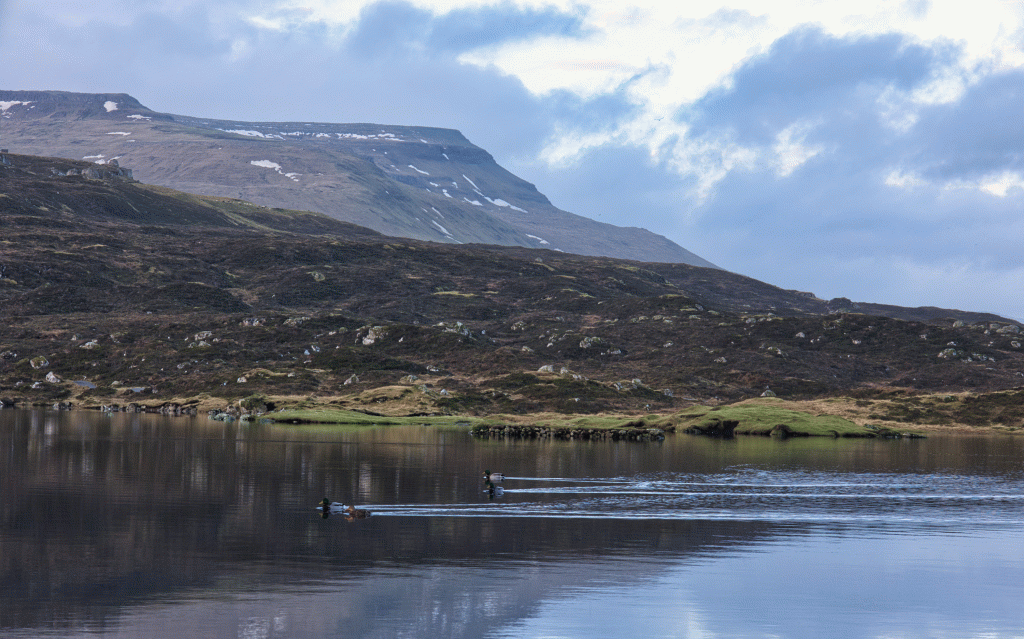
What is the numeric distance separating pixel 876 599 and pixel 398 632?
13876mm

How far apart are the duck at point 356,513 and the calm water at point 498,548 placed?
0.42 m

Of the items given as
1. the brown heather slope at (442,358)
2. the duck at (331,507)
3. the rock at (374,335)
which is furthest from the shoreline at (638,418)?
the duck at (331,507)

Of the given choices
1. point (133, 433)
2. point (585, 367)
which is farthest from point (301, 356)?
point (133, 433)

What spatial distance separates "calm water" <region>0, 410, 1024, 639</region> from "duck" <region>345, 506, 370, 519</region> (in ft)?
1.37

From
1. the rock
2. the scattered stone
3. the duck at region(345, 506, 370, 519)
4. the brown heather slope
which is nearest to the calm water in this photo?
the duck at region(345, 506, 370, 519)

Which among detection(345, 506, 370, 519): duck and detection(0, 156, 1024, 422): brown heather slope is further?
detection(0, 156, 1024, 422): brown heather slope

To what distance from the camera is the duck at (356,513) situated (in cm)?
4153

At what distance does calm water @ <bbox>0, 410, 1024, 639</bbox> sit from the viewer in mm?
25469

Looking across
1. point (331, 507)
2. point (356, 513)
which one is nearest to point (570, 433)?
point (331, 507)

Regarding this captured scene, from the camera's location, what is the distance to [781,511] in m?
47.2

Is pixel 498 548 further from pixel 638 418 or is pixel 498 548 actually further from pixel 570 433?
pixel 638 418

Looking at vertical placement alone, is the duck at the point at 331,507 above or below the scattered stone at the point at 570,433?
below

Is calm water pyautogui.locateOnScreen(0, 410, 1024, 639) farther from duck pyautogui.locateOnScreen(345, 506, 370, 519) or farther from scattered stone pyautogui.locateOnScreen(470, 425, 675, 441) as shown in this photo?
scattered stone pyautogui.locateOnScreen(470, 425, 675, 441)

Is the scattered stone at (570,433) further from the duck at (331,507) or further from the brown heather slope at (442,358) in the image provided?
the duck at (331,507)
